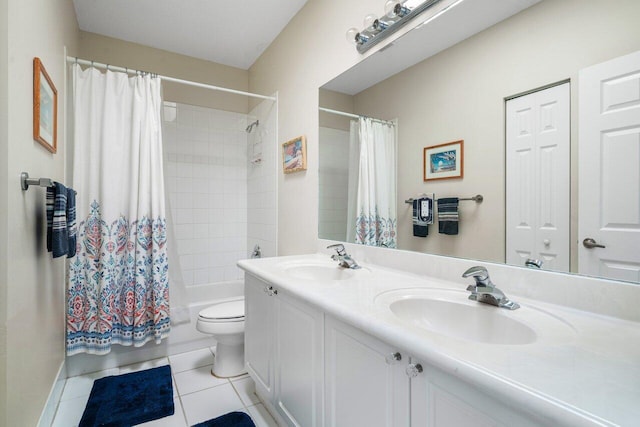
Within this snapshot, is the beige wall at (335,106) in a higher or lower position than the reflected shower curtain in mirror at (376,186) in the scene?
higher

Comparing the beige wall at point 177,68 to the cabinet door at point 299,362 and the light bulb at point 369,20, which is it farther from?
the cabinet door at point 299,362

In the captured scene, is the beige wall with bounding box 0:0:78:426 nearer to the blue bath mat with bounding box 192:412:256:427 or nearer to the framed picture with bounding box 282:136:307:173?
the blue bath mat with bounding box 192:412:256:427

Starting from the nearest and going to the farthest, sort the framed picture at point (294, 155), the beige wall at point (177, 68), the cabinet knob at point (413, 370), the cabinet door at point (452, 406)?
the cabinet door at point (452, 406) < the cabinet knob at point (413, 370) < the framed picture at point (294, 155) < the beige wall at point (177, 68)

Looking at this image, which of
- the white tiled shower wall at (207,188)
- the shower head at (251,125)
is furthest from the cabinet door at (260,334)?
the shower head at (251,125)

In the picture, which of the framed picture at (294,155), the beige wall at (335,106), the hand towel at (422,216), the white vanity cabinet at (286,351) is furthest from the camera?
the framed picture at (294,155)

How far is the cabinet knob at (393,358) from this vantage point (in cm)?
77

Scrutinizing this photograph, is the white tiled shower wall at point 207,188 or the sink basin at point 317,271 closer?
the sink basin at point 317,271

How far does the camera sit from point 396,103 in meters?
1.51

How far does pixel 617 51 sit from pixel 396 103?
0.82 metres

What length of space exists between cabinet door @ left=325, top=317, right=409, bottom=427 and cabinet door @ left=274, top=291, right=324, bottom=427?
0.20 ft

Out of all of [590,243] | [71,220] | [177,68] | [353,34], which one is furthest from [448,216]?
[177,68]

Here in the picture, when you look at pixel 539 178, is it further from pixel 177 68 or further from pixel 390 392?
pixel 177 68

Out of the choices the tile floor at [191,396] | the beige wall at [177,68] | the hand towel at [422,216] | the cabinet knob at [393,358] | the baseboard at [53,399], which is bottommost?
A: the tile floor at [191,396]

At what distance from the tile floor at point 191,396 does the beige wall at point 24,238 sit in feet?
0.70
